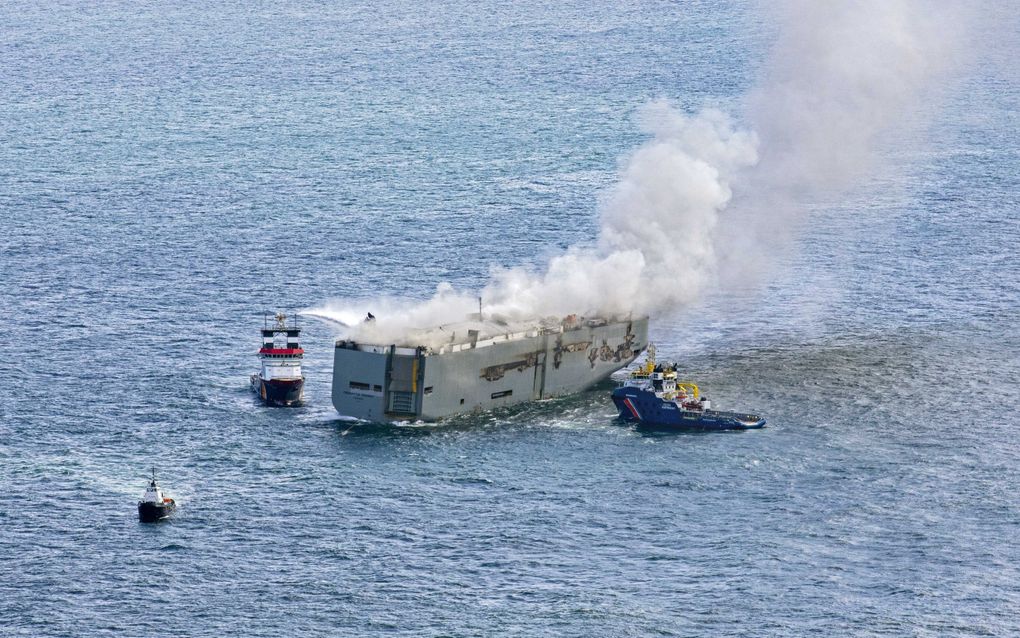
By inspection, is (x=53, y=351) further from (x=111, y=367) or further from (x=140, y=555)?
(x=140, y=555)

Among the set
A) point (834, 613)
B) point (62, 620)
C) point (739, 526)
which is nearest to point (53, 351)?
point (62, 620)

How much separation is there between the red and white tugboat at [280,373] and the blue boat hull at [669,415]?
→ 93.4 feet

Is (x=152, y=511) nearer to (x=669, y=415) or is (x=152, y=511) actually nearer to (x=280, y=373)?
(x=280, y=373)

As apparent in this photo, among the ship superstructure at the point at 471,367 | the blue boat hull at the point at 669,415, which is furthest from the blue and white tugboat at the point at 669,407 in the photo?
the ship superstructure at the point at 471,367

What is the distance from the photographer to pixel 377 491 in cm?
16275

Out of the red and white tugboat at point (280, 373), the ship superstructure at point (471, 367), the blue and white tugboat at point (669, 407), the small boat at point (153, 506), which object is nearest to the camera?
the small boat at point (153, 506)

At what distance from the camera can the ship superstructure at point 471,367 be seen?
179375 mm

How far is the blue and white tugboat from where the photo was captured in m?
177

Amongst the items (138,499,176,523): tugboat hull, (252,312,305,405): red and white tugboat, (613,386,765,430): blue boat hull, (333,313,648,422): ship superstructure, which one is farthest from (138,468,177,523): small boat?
(613,386,765,430): blue boat hull

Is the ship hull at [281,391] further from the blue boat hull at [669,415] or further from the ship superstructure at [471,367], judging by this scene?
the blue boat hull at [669,415]

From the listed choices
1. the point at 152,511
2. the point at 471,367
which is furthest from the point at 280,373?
the point at 152,511

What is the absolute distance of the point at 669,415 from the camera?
179m

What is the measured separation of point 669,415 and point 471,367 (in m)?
17.8

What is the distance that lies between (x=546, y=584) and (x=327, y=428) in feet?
129
